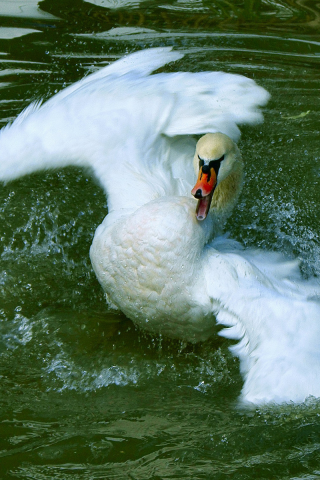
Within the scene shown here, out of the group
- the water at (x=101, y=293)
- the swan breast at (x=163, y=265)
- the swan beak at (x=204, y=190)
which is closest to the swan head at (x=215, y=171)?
the swan beak at (x=204, y=190)

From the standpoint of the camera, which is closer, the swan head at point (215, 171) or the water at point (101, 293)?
the water at point (101, 293)

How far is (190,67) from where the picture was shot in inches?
282

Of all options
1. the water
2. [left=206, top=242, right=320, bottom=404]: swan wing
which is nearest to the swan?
[left=206, top=242, right=320, bottom=404]: swan wing

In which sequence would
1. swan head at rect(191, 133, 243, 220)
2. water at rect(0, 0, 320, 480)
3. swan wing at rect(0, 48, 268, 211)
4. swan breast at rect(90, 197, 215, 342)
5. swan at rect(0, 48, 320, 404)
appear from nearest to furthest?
water at rect(0, 0, 320, 480) → swan at rect(0, 48, 320, 404) → swan breast at rect(90, 197, 215, 342) → swan head at rect(191, 133, 243, 220) → swan wing at rect(0, 48, 268, 211)

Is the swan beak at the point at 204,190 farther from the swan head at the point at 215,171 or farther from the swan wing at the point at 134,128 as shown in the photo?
the swan wing at the point at 134,128

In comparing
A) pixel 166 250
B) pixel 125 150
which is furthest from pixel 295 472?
pixel 125 150

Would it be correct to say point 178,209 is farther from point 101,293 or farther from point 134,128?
point 101,293

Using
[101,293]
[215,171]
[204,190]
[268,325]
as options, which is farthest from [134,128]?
[268,325]

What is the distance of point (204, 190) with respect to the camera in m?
3.71

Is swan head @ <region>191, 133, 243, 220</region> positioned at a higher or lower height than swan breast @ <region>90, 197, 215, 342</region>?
higher

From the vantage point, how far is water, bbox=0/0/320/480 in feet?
10.4

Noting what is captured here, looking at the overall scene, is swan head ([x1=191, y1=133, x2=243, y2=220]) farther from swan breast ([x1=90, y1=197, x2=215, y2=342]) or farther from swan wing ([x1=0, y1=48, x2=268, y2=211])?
swan wing ([x1=0, y1=48, x2=268, y2=211])

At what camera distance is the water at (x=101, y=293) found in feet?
10.4

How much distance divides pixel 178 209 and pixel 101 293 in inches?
45.2
